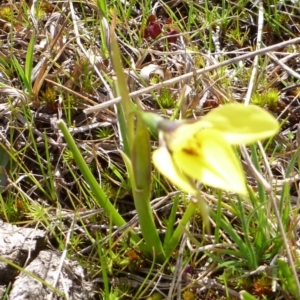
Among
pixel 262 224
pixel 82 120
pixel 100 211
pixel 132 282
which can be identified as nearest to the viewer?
pixel 262 224

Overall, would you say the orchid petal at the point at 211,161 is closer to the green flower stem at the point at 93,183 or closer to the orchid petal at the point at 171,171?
the orchid petal at the point at 171,171

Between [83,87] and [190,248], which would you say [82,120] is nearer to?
[83,87]

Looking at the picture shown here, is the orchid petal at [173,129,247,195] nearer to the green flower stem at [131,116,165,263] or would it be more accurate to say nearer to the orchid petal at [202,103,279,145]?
the orchid petal at [202,103,279,145]

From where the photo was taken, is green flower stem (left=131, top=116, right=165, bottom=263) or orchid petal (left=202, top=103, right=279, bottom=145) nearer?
orchid petal (left=202, top=103, right=279, bottom=145)

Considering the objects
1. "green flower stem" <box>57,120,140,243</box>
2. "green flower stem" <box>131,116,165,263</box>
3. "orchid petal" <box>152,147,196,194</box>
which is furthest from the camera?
"green flower stem" <box>57,120,140,243</box>

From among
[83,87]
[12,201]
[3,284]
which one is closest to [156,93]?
[83,87]

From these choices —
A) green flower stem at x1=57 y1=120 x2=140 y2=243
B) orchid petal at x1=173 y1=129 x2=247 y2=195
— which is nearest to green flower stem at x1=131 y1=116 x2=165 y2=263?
green flower stem at x1=57 y1=120 x2=140 y2=243

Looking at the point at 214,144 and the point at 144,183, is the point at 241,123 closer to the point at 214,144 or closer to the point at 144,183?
the point at 214,144

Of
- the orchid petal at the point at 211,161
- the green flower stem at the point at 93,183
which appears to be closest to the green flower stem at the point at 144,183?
the green flower stem at the point at 93,183
